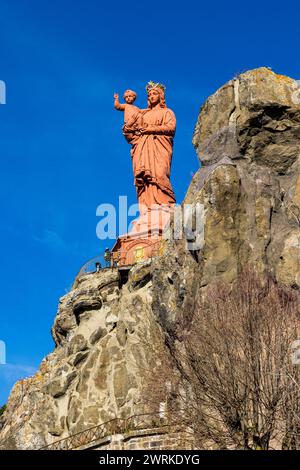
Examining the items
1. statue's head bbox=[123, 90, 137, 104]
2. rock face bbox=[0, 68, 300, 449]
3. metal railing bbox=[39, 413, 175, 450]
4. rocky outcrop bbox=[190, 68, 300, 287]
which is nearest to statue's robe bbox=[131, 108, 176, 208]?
statue's head bbox=[123, 90, 137, 104]

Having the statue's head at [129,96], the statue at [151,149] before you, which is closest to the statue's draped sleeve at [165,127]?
the statue at [151,149]

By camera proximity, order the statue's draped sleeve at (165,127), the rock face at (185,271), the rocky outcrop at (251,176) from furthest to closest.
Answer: the statue's draped sleeve at (165,127) → the rock face at (185,271) → the rocky outcrop at (251,176)

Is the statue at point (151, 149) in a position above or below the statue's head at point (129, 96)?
below

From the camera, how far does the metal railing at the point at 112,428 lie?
73.9 ft

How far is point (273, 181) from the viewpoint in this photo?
27047mm

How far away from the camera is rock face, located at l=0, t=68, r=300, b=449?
24.9m

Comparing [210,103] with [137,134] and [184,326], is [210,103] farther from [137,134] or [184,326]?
[184,326]

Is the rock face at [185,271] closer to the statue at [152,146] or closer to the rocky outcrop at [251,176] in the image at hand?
the rocky outcrop at [251,176]

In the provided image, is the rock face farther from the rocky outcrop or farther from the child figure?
the child figure

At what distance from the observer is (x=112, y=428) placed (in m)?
24.9

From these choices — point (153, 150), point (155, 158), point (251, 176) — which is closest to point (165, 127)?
point (153, 150)

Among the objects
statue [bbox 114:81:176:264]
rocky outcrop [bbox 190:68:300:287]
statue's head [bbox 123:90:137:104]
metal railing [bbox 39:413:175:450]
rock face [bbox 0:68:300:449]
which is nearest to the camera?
metal railing [bbox 39:413:175:450]

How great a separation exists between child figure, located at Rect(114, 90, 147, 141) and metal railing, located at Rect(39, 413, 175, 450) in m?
18.4

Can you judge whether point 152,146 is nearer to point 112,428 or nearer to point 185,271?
point 185,271
